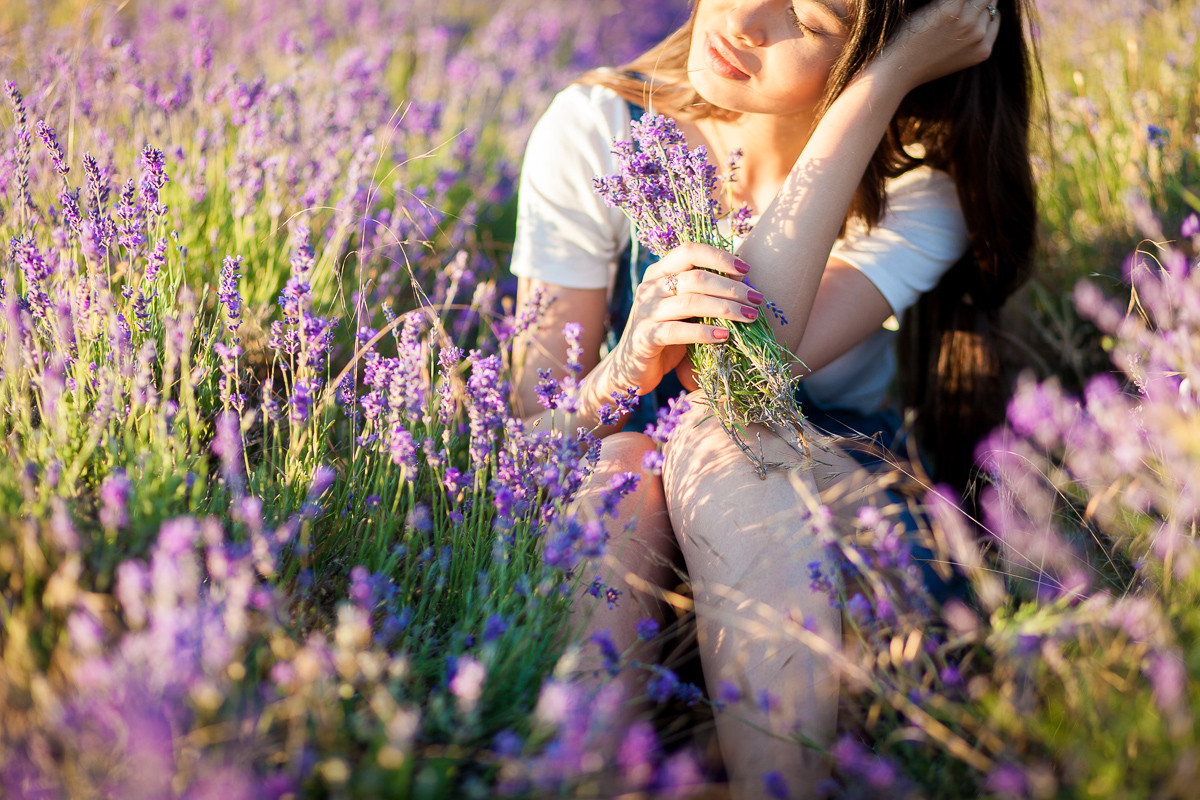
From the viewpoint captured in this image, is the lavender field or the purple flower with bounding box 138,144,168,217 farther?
the purple flower with bounding box 138,144,168,217

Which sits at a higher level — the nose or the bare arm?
the nose

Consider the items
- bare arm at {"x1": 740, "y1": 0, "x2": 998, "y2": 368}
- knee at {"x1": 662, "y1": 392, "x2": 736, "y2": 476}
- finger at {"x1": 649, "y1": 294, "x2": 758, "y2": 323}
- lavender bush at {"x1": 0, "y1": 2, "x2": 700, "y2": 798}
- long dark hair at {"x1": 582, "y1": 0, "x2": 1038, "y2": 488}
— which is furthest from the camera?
long dark hair at {"x1": 582, "y1": 0, "x2": 1038, "y2": 488}

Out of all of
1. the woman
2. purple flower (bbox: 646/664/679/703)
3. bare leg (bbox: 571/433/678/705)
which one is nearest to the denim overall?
the woman

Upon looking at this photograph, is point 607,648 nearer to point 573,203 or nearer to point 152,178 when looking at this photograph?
point 152,178

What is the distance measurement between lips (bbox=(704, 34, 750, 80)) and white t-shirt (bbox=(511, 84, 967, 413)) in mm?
365

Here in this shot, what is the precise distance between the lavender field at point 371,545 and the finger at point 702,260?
0.41 m

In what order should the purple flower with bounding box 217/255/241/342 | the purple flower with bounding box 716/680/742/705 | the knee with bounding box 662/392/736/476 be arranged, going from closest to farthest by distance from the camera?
the purple flower with bounding box 716/680/742/705, the purple flower with bounding box 217/255/241/342, the knee with bounding box 662/392/736/476

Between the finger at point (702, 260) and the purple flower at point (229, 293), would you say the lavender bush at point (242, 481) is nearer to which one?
the purple flower at point (229, 293)

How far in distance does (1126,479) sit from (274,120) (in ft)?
7.91

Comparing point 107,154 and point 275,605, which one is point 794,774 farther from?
point 107,154

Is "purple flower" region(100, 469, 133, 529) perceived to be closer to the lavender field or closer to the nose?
the lavender field

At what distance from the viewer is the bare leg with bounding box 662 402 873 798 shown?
4.20ft

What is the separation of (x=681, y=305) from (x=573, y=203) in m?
0.78

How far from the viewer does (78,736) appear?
0.86 m
